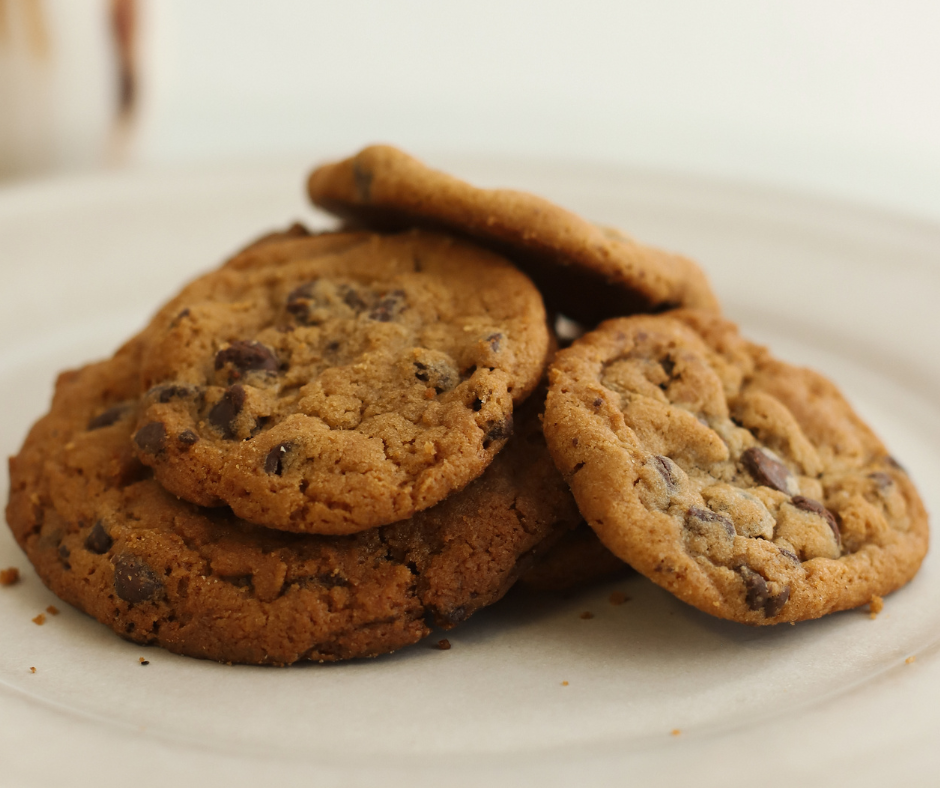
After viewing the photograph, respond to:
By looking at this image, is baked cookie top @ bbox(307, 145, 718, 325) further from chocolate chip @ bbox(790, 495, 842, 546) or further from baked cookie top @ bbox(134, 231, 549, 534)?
chocolate chip @ bbox(790, 495, 842, 546)

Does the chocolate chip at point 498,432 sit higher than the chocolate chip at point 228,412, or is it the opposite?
the chocolate chip at point 498,432

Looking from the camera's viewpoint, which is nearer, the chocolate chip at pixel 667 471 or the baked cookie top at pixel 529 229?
the chocolate chip at pixel 667 471

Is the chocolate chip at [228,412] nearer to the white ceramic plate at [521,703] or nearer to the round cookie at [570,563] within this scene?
the white ceramic plate at [521,703]

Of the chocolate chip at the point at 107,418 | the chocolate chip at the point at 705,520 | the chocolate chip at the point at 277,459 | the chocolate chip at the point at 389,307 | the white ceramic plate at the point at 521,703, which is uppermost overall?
the chocolate chip at the point at 389,307

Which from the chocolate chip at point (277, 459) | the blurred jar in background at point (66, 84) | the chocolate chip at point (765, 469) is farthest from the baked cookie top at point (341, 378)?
the blurred jar in background at point (66, 84)

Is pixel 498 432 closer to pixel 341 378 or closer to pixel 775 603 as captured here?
pixel 341 378

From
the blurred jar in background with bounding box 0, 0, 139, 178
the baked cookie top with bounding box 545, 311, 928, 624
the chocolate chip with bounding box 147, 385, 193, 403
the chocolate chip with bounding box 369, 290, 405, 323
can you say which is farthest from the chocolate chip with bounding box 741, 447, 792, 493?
the blurred jar in background with bounding box 0, 0, 139, 178
